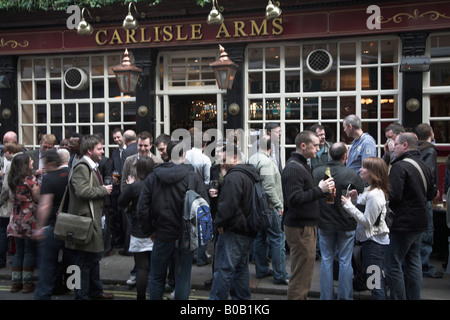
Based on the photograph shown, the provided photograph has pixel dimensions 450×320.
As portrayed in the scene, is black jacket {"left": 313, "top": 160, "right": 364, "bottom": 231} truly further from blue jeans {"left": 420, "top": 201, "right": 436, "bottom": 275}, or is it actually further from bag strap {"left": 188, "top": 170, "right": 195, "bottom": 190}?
blue jeans {"left": 420, "top": 201, "right": 436, "bottom": 275}

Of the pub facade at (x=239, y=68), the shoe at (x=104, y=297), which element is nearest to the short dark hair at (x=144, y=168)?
the shoe at (x=104, y=297)

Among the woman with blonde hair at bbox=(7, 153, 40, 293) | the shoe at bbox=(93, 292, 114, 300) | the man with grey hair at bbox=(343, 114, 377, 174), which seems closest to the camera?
the shoe at bbox=(93, 292, 114, 300)

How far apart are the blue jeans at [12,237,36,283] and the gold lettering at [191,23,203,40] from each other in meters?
5.51

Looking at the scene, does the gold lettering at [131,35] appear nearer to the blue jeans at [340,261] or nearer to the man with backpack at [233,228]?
the man with backpack at [233,228]

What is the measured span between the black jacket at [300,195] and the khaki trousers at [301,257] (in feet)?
0.29

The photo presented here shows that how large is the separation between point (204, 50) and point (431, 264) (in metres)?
6.24

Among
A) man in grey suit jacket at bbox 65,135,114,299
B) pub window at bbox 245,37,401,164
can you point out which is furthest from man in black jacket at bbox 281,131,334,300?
pub window at bbox 245,37,401,164

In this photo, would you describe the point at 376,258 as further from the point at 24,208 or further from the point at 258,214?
the point at 24,208

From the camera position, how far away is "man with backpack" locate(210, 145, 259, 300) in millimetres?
5012

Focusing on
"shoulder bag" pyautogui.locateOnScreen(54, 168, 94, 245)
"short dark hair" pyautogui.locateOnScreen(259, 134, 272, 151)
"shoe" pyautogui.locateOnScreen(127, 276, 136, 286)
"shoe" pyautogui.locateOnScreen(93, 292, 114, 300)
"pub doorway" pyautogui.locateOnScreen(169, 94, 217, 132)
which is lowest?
"shoe" pyautogui.locateOnScreen(93, 292, 114, 300)

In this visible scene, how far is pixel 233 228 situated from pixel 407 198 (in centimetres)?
201

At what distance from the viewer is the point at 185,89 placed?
10258mm

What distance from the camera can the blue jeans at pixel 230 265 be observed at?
198 inches

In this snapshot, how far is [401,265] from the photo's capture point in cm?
519
